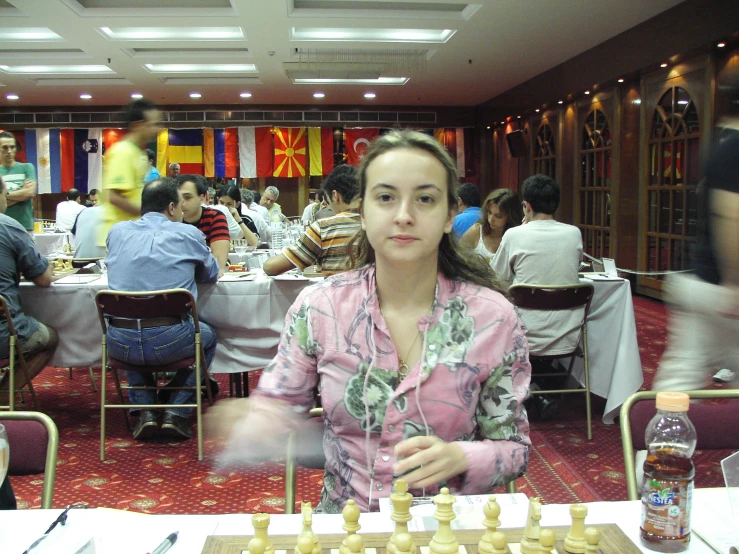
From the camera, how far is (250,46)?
8.30 metres

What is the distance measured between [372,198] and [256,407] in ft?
1.49

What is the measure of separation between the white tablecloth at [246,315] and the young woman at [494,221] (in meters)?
0.76

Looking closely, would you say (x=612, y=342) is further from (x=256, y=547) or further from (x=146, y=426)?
(x=256, y=547)

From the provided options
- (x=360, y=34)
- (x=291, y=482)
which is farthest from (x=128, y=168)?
(x=360, y=34)

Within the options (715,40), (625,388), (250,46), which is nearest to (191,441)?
(625,388)

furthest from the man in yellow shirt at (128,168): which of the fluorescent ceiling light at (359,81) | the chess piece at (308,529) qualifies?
the fluorescent ceiling light at (359,81)

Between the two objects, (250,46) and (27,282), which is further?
(250,46)

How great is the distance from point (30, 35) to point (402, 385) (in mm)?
8367

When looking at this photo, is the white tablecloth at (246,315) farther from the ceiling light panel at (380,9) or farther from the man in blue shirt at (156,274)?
the ceiling light panel at (380,9)

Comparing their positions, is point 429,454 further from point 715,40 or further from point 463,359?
point 715,40

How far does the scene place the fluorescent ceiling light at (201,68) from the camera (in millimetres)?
9586

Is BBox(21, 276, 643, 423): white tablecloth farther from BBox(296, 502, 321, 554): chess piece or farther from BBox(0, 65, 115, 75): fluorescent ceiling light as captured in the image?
BBox(0, 65, 115, 75): fluorescent ceiling light

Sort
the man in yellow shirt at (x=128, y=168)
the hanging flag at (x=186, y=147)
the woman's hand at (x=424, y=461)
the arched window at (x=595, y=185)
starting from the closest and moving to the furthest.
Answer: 1. the woman's hand at (x=424, y=461)
2. the man in yellow shirt at (x=128, y=168)
3. the arched window at (x=595, y=185)
4. the hanging flag at (x=186, y=147)

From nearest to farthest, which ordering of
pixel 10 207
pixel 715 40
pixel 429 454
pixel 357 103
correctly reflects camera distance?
1. pixel 429 454
2. pixel 10 207
3. pixel 715 40
4. pixel 357 103
